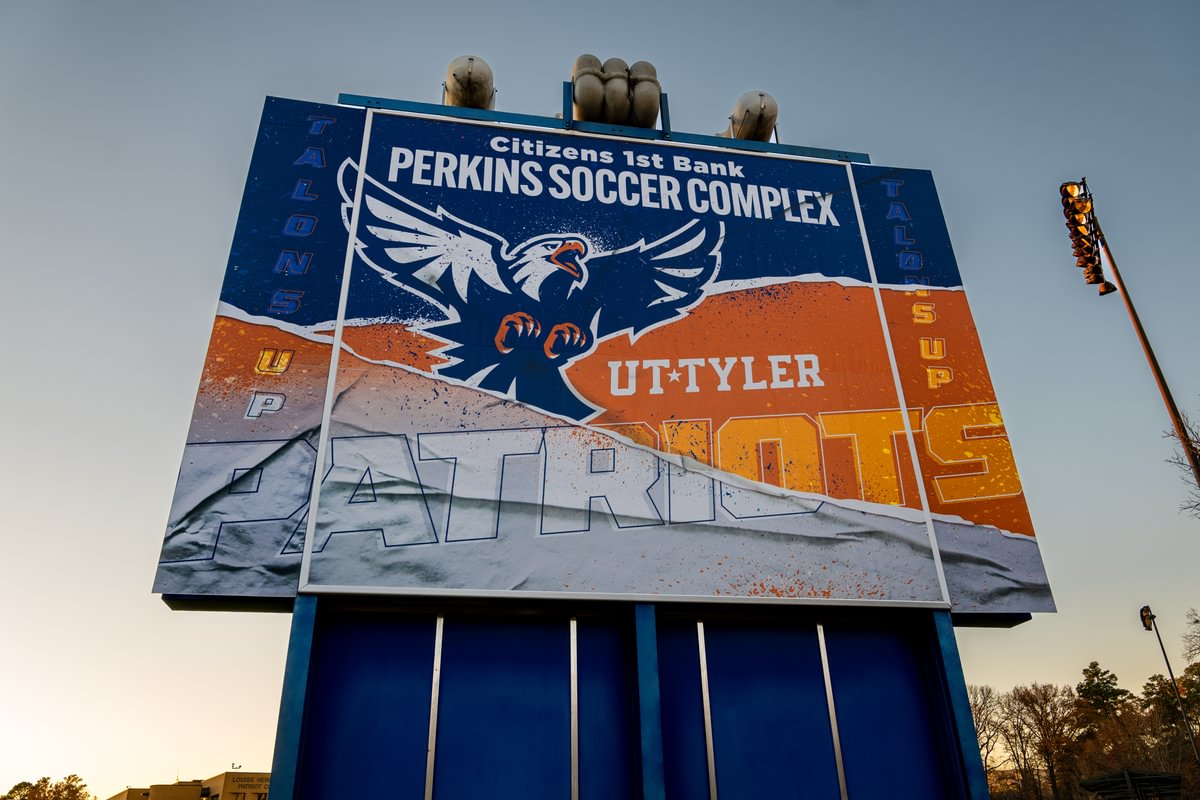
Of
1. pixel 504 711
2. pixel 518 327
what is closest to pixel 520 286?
pixel 518 327

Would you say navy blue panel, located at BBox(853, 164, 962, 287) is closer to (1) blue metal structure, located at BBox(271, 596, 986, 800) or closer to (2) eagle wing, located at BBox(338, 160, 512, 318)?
(1) blue metal structure, located at BBox(271, 596, 986, 800)

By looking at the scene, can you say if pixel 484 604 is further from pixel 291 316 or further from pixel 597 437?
pixel 291 316

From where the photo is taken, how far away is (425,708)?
6.48 meters

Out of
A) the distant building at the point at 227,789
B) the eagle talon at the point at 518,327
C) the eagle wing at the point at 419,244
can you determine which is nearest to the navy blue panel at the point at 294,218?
the eagle wing at the point at 419,244

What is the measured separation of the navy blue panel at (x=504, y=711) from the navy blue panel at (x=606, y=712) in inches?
5.5

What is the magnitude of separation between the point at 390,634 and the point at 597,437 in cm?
244

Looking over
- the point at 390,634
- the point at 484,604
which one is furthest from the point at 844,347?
the point at 390,634

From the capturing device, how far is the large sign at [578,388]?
6.89 meters

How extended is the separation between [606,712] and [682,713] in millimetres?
636

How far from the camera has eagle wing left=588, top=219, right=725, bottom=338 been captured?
827cm

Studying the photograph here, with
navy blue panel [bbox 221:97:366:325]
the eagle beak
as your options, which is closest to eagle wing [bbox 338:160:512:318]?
navy blue panel [bbox 221:97:366:325]

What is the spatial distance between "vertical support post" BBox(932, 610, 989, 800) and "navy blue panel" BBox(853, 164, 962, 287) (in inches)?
152

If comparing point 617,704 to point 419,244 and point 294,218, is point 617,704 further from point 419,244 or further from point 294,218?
point 294,218

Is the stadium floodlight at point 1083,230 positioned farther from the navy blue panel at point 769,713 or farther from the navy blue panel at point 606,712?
the navy blue panel at point 606,712
